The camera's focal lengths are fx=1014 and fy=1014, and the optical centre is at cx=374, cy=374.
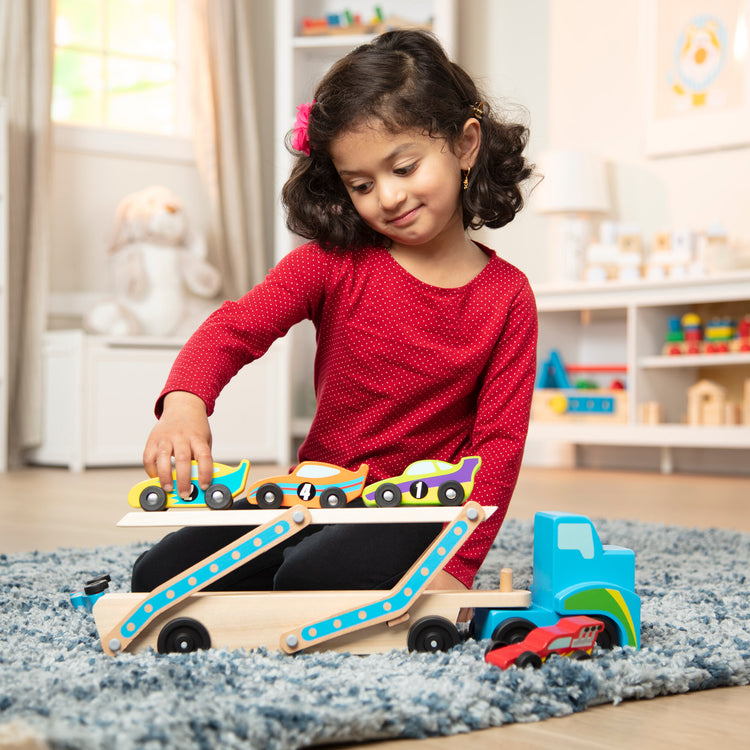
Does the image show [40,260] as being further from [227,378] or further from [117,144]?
[227,378]

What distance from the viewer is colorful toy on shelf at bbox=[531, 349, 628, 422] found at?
330 centimetres

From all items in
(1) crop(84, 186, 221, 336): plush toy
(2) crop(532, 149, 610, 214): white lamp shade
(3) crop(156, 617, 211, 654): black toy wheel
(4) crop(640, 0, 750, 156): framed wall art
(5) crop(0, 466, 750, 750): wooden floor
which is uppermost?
(4) crop(640, 0, 750, 156): framed wall art

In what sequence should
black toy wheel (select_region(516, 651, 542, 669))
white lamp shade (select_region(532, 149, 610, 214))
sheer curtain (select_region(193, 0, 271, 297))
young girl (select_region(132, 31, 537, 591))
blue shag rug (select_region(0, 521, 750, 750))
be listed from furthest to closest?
sheer curtain (select_region(193, 0, 271, 297)) < white lamp shade (select_region(532, 149, 610, 214)) < young girl (select_region(132, 31, 537, 591)) < black toy wheel (select_region(516, 651, 542, 669)) < blue shag rug (select_region(0, 521, 750, 750))

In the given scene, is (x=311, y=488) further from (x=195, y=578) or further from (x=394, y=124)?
(x=394, y=124)

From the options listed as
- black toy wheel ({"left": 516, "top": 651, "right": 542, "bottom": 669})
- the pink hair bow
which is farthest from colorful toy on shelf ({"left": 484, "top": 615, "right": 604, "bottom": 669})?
the pink hair bow

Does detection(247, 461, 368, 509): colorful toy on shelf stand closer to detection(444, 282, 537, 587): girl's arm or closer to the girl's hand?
the girl's hand

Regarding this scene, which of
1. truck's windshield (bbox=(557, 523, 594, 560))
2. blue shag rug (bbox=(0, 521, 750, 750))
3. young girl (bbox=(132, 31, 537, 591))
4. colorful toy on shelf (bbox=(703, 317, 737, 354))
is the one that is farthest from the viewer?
colorful toy on shelf (bbox=(703, 317, 737, 354))

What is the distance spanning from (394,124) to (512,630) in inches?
19.1

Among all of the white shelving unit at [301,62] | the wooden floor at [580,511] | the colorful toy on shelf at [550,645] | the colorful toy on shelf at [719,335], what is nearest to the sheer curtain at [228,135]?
the white shelving unit at [301,62]

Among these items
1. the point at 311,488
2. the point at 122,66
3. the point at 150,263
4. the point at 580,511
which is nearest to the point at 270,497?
the point at 311,488

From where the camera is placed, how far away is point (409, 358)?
1076 millimetres

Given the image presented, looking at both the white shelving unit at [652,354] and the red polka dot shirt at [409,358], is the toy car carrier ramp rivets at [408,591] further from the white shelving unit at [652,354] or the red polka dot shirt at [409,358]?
the white shelving unit at [652,354]

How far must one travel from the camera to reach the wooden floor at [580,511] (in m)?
0.66

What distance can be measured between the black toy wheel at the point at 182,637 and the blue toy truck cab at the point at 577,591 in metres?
0.24
